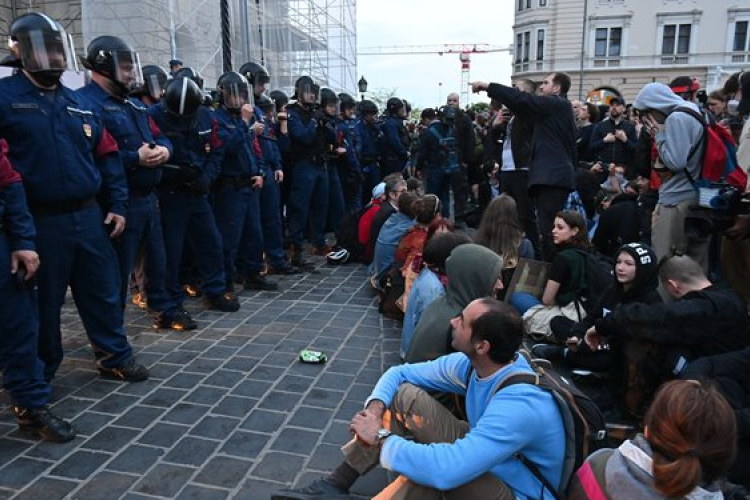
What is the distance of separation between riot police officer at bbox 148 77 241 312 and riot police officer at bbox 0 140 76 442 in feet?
6.34

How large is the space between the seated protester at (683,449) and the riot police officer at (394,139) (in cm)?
963

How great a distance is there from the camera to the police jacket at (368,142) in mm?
10723

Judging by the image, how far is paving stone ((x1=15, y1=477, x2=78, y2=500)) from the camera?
9.41 feet

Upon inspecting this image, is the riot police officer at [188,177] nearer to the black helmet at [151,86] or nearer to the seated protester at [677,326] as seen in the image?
the black helmet at [151,86]

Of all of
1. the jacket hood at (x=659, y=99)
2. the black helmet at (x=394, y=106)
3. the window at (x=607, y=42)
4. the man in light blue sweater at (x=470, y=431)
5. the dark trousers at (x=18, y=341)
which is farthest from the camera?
the window at (x=607, y=42)

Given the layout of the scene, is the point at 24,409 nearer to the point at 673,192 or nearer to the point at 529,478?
the point at 529,478

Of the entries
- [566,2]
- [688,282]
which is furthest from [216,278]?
[566,2]

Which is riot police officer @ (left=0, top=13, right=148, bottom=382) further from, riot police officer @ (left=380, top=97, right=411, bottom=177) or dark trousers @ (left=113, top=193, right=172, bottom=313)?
riot police officer @ (left=380, top=97, right=411, bottom=177)

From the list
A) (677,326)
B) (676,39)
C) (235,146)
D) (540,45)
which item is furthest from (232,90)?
(676,39)

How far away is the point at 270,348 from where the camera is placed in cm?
489

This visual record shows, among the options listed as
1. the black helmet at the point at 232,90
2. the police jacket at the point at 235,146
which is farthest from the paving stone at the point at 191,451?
the black helmet at the point at 232,90

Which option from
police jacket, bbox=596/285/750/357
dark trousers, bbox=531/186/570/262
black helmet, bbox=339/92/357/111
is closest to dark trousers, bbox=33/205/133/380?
police jacket, bbox=596/285/750/357

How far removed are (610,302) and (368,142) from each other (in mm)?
7080

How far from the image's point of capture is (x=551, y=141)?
5.69 metres
